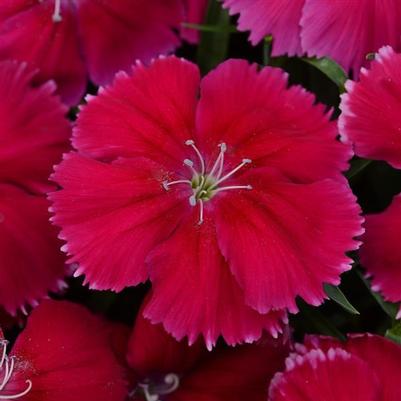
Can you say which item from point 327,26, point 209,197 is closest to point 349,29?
point 327,26

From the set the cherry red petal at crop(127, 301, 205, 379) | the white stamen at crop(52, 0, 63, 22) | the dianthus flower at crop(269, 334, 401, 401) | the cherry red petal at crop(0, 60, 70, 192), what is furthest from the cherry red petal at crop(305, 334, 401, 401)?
the white stamen at crop(52, 0, 63, 22)

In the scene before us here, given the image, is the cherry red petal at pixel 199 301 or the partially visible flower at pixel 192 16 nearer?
the cherry red petal at pixel 199 301

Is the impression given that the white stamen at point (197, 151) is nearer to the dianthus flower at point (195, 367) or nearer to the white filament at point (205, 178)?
→ the white filament at point (205, 178)

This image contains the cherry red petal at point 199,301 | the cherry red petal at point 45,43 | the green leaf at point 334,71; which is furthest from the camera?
the cherry red petal at point 45,43

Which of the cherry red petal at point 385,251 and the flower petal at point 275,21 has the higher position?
the flower petal at point 275,21

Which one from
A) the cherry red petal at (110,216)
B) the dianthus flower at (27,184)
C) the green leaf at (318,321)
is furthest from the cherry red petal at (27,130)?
the green leaf at (318,321)

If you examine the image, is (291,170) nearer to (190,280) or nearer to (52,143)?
(190,280)

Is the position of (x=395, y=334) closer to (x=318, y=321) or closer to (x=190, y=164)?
(x=318, y=321)

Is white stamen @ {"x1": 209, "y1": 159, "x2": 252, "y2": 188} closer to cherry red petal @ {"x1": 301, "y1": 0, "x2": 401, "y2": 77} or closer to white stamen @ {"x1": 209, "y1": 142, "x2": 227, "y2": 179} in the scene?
white stamen @ {"x1": 209, "y1": 142, "x2": 227, "y2": 179}

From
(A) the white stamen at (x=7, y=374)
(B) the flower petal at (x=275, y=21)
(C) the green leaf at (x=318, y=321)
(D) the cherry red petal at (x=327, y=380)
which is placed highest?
(B) the flower petal at (x=275, y=21)
